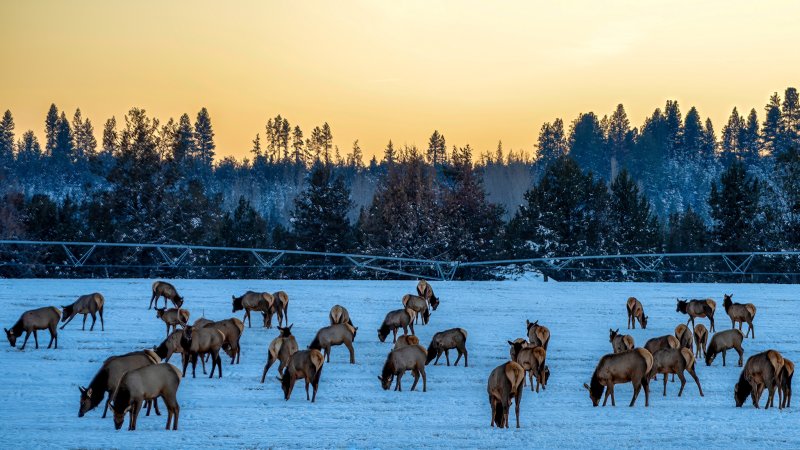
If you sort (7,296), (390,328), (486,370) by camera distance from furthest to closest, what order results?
1. (7,296)
2. (390,328)
3. (486,370)

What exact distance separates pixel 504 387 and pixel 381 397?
3.65m

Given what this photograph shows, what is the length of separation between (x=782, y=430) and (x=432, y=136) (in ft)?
Result: 528

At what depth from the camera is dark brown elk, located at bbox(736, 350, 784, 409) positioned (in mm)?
17297

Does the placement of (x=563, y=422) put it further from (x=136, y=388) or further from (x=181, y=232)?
(x=181, y=232)

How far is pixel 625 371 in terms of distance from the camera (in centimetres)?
1730

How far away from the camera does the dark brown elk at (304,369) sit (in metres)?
17.4

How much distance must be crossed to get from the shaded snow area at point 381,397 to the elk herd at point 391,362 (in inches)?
12.3

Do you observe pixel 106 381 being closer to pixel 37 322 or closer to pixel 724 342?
pixel 37 322

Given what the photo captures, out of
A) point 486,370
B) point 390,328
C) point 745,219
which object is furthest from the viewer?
point 745,219

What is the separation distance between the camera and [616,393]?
1911cm

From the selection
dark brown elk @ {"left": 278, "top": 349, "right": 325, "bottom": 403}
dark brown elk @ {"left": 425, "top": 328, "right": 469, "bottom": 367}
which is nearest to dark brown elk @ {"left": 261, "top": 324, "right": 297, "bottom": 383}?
dark brown elk @ {"left": 278, "top": 349, "right": 325, "bottom": 403}

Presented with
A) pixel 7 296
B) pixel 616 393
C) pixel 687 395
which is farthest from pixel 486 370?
pixel 7 296

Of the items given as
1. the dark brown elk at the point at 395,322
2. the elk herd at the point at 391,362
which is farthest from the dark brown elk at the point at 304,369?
the dark brown elk at the point at 395,322

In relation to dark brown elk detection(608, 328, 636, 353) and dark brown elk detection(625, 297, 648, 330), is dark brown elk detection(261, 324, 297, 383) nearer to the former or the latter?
dark brown elk detection(608, 328, 636, 353)
